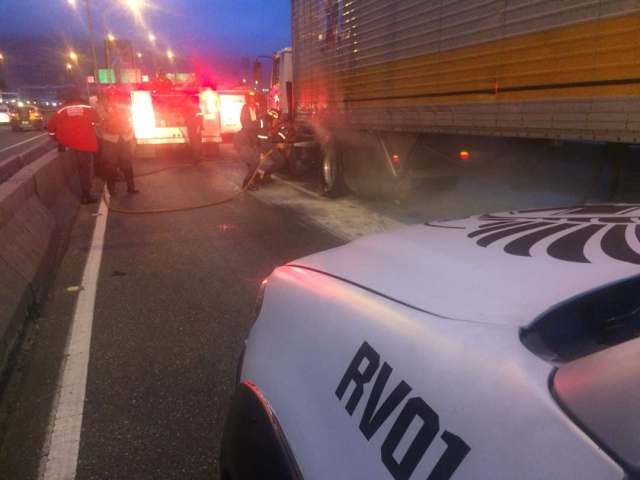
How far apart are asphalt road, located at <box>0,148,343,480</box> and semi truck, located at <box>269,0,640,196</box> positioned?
2.07 m

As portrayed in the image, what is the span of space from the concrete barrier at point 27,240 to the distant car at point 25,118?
28.8m

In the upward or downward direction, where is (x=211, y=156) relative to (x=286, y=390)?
downward

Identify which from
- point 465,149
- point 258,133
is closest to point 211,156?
point 258,133

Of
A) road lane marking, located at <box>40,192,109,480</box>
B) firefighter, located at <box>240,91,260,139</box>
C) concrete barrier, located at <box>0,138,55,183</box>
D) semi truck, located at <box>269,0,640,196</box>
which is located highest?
semi truck, located at <box>269,0,640,196</box>

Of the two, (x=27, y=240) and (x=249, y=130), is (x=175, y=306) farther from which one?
A: (x=249, y=130)

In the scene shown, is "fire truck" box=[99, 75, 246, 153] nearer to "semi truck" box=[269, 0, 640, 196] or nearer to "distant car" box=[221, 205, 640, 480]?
"semi truck" box=[269, 0, 640, 196]

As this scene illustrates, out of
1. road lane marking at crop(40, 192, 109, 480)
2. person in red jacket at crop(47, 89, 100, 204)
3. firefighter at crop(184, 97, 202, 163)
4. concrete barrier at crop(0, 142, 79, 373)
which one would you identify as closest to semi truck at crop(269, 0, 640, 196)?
road lane marking at crop(40, 192, 109, 480)

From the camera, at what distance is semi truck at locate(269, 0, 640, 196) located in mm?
3961

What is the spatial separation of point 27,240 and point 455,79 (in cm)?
483

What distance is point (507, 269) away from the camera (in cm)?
141

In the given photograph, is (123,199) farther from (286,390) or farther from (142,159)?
(286,390)

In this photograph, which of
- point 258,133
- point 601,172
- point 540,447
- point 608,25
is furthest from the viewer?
point 258,133

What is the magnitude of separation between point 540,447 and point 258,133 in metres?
12.5

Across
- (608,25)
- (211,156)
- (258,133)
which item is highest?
(608,25)
